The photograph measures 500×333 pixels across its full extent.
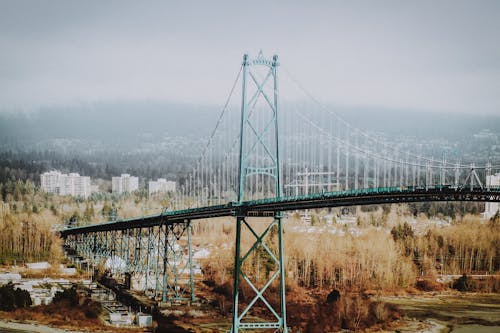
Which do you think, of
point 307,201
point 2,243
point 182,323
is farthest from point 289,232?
point 307,201

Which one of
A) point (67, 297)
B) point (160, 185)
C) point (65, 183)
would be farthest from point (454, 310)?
point (160, 185)

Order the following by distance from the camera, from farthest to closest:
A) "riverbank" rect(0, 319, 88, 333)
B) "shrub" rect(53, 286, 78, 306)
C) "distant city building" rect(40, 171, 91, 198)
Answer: "distant city building" rect(40, 171, 91, 198) < "shrub" rect(53, 286, 78, 306) < "riverbank" rect(0, 319, 88, 333)

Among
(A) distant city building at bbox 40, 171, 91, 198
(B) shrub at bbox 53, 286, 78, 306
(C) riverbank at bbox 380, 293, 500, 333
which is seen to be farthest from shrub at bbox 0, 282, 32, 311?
(A) distant city building at bbox 40, 171, 91, 198

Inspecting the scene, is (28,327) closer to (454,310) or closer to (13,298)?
(13,298)

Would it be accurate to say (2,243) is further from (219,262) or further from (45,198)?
(45,198)

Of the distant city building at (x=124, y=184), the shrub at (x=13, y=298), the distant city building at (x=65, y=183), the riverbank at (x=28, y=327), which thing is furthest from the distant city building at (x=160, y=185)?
the riverbank at (x=28, y=327)

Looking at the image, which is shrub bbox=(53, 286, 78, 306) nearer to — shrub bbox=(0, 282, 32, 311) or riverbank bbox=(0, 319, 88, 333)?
shrub bbox=(0, 282, 32, 311)
